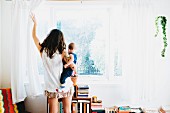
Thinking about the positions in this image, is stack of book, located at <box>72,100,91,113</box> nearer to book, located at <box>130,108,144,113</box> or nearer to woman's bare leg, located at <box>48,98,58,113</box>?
woman's bare leg, located at <box>48,98,58,113</box>

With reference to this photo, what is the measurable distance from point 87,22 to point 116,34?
18.2 inches

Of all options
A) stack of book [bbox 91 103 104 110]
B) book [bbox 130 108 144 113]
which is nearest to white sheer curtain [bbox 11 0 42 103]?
stack of book [bbox 91 103 104 110]

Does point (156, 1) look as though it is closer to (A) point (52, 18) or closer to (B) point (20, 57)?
(A) point (52, 18)

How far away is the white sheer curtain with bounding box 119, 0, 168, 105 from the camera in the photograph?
3.86 meters

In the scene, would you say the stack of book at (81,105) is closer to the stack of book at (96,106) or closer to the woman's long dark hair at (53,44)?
the stack of book at (96,106)

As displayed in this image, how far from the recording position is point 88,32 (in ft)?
13.8

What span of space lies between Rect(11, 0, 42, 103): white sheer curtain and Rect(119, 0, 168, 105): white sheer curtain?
1.22 m

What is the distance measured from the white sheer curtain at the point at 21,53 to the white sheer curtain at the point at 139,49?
1.22 m

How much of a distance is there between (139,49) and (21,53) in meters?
1.61

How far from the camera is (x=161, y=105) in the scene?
13.3 ft

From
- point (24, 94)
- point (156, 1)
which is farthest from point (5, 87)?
point (156, 1)

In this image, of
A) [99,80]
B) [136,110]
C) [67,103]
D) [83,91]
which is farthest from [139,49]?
[67,103]

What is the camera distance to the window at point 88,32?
4141 millimetres

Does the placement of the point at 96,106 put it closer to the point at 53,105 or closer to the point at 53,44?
the point at 53,105
